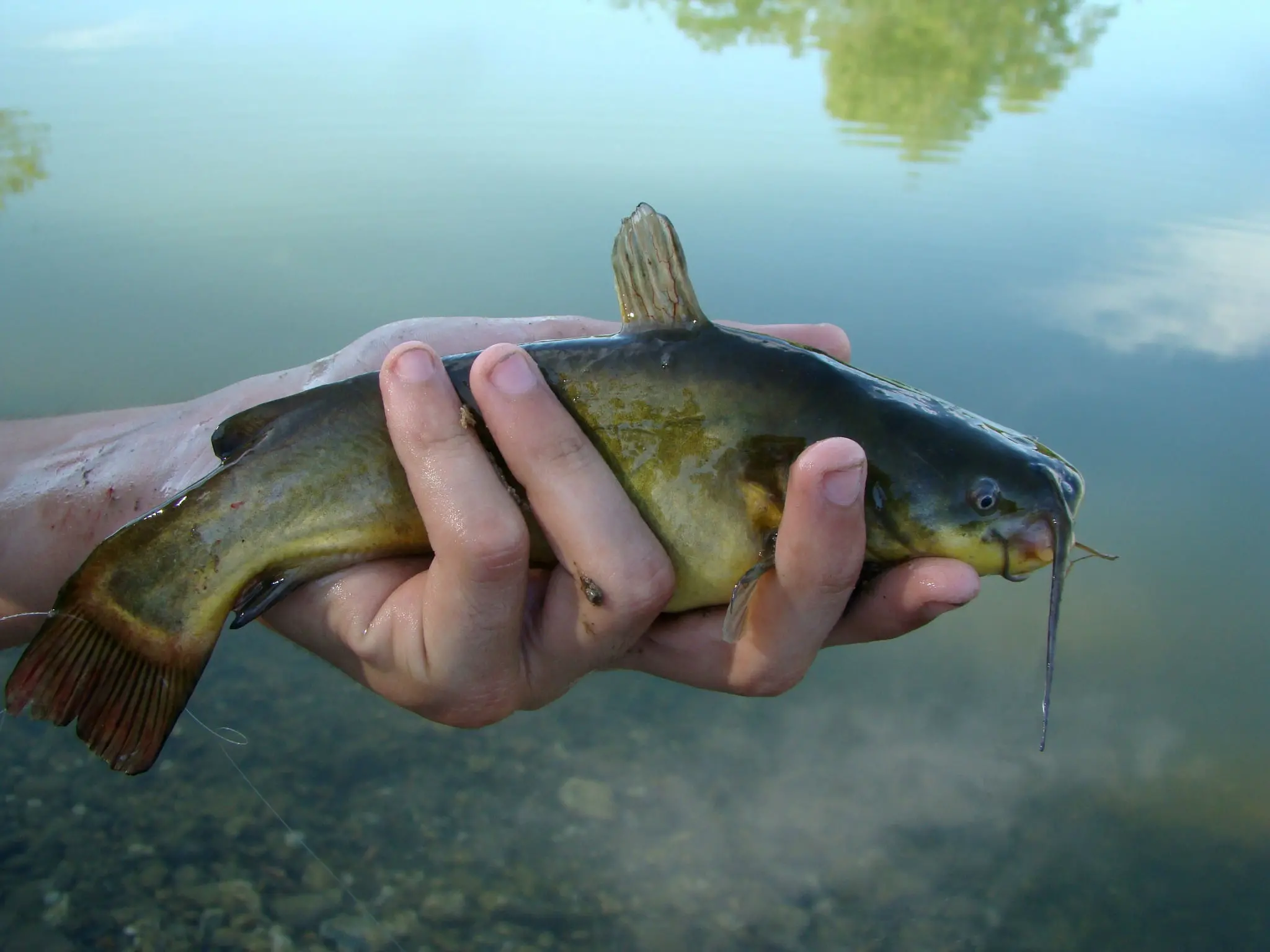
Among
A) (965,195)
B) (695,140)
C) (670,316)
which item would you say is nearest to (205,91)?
(695,140)

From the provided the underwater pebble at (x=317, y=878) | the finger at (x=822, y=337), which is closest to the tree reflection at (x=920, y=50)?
the finger at (x=822, y=337)

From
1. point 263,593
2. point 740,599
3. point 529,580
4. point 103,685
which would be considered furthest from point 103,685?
point 740,599

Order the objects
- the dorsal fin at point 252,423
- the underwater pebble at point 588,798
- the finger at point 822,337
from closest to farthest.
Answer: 1. the dorsal fin at point 252,423
2. the finger at point 822,337
3. the underwater pebble at point 588,798

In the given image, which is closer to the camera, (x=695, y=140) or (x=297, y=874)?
(x=297, y=874)

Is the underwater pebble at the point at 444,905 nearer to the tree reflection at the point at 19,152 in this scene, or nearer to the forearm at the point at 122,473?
the forearm at the point at 122,473

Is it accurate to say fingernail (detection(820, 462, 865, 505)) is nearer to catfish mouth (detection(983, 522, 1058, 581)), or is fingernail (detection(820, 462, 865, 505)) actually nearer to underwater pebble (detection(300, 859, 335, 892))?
catfish mouth (detection(983, 522, 1058, 581))

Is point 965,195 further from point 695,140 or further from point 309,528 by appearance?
point 309,528

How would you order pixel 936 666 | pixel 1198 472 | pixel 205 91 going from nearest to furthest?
pixel 936 666, pixel 1198 472, pixel 205 91
